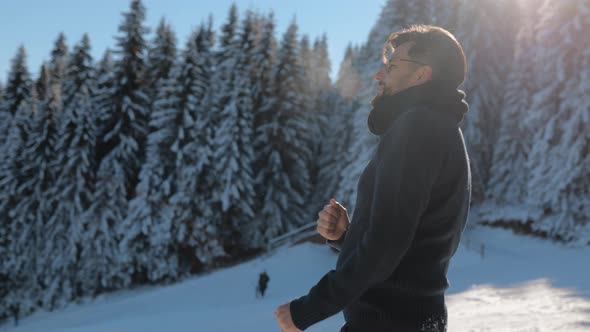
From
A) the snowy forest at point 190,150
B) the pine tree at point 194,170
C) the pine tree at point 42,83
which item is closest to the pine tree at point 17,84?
the pine tree at point 42,83

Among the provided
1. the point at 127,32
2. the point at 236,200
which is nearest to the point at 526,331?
the point at 236,200

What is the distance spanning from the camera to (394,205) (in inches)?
67.0

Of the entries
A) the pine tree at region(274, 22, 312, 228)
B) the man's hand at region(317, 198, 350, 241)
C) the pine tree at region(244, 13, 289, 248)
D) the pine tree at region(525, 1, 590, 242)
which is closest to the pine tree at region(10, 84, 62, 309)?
the pine tree at region(244, 13, 289, 248)

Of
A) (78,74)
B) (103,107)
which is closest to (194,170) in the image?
(103,107)

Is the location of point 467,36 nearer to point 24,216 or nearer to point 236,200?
point 236,200

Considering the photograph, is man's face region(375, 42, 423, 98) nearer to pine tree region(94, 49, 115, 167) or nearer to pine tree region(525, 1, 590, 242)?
pine tree region(525, 1, 590, 242)

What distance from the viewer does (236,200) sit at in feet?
103

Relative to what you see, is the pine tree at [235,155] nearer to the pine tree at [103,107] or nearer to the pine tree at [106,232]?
the pine tree at [106,232]

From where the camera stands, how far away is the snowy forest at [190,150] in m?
Result: 28.7

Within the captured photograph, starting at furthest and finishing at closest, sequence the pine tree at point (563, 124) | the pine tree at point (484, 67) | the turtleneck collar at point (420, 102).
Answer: the pine tree at point (484, 67)
the pine tree at point (563, 124)
the turtleneck collar at point (420, 102)

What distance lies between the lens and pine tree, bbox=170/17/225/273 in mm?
30844

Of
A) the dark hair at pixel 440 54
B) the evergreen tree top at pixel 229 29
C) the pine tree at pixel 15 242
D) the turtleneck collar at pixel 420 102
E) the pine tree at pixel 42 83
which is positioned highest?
the evergreen tree top at pixel 229 29

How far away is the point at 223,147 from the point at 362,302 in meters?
29.7

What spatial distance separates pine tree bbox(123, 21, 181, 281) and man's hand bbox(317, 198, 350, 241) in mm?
29202
